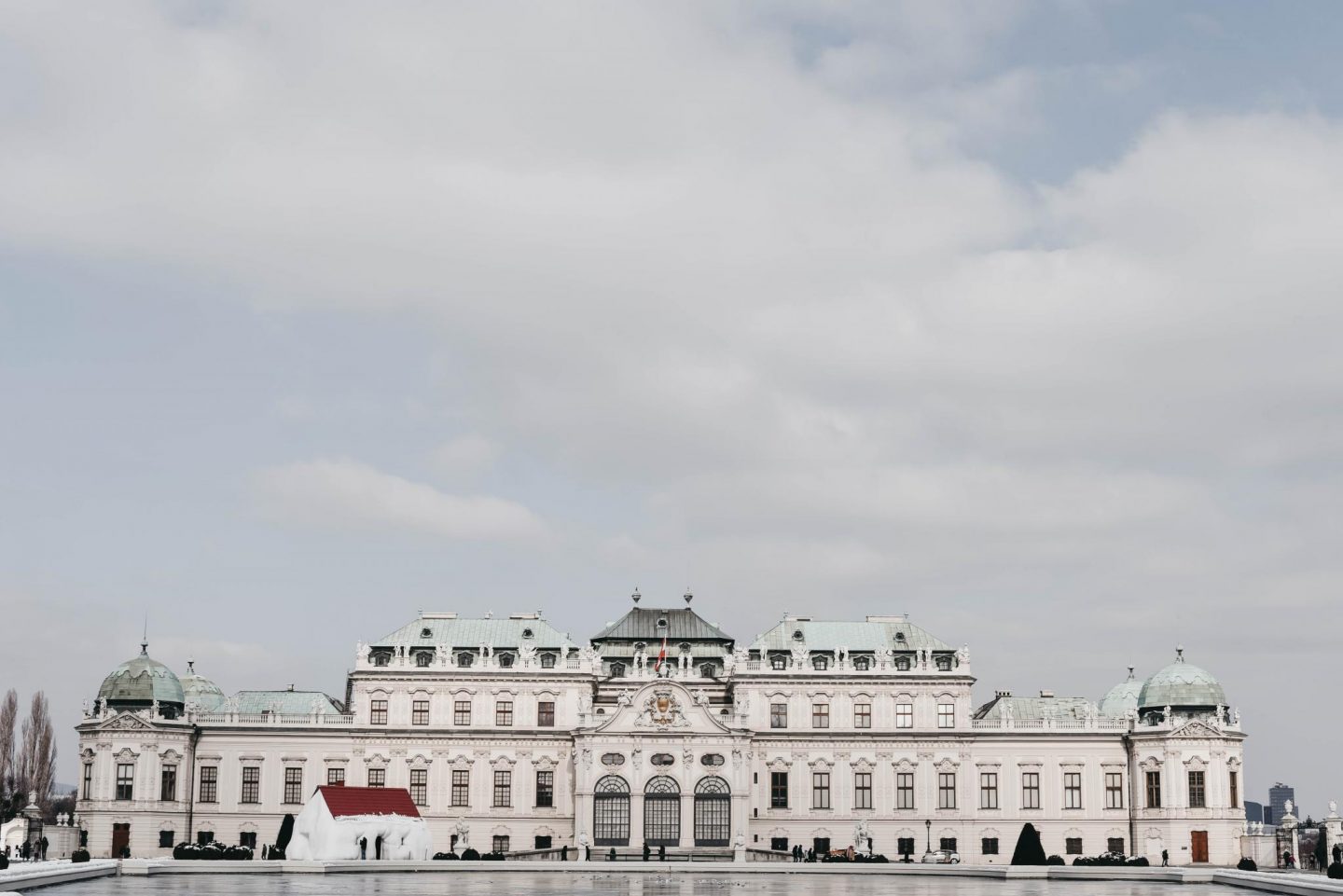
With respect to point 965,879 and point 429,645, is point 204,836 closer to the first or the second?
point 429,645

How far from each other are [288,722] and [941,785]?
42328 millimetres

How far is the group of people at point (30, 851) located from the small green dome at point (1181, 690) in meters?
67.3

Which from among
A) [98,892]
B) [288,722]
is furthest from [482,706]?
[98,892]

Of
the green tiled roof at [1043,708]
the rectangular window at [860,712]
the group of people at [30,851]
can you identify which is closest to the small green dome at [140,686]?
the group of people at [30,851]

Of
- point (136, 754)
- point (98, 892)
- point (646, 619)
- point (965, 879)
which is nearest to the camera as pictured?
point (98, 892)

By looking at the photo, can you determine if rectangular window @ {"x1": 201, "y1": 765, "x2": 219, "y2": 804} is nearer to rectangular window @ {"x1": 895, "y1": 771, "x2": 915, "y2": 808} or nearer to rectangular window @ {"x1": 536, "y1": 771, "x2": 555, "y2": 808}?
rectangular window @ {"x1": 536, "y1": 771, "x2": 555, "y2": 808}

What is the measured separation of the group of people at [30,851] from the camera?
84.3m

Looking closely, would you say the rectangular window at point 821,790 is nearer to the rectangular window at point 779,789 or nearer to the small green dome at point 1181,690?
the rectangular window at point 779,789

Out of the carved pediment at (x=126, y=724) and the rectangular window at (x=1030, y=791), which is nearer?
the carved pediment at (x=126, y=724)

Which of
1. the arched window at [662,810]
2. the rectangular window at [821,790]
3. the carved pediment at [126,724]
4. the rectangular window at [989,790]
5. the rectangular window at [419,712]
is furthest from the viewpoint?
the rectangular window at [419,712]

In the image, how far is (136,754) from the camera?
334 feet

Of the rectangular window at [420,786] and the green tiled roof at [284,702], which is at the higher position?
the green tiled roof at [284,702]

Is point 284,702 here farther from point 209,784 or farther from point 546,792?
point 546,792

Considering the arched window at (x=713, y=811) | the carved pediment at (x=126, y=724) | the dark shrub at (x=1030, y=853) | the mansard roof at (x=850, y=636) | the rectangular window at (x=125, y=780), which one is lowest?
the dark shrub at (x=1030, y=853)
